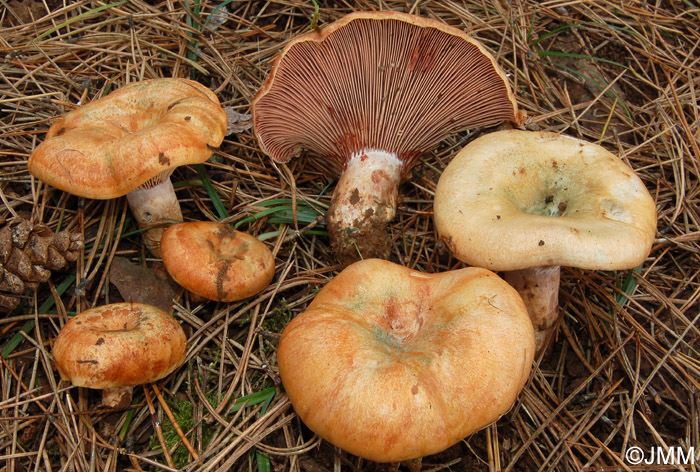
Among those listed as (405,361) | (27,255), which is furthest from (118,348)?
(405,361)

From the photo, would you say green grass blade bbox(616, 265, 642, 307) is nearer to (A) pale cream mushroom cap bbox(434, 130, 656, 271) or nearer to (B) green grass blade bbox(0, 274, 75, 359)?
(A) pale cream mushroom cap bbox(434, 130, 656, 271)

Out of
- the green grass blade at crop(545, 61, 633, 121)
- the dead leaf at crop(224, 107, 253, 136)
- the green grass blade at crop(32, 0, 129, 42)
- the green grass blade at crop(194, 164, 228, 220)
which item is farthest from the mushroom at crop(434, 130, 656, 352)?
the green grass blade at crop(32, 0, 129, 42)

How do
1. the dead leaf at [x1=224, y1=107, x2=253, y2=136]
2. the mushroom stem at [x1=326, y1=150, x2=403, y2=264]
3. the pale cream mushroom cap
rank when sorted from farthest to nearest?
the dead leaf at [x1=224, y1=107, x2=253, y2=136] < the mushroom stem at [x1=326, y1=150, x2=403, y2=264] < the pale cream mushroom cap

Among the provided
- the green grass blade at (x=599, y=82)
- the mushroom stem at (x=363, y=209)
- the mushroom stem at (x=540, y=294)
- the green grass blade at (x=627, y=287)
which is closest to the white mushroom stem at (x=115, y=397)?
the mushroom stem at (x=363, y=209)

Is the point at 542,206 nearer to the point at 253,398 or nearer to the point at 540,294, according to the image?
the point at 540,294

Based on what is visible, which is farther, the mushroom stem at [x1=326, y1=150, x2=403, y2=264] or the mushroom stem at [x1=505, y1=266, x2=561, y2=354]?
the mushroom stem at [x1=326, y1=150, x2=403, y2=264]

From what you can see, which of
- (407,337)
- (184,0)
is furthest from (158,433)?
(184,0)

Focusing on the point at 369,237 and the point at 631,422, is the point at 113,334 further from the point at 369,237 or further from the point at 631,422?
the point at 631,422

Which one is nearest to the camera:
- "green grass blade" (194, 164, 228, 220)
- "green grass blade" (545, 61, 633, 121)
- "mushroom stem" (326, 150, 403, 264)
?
"mushroom stem" (326, 150, 403, 264)
